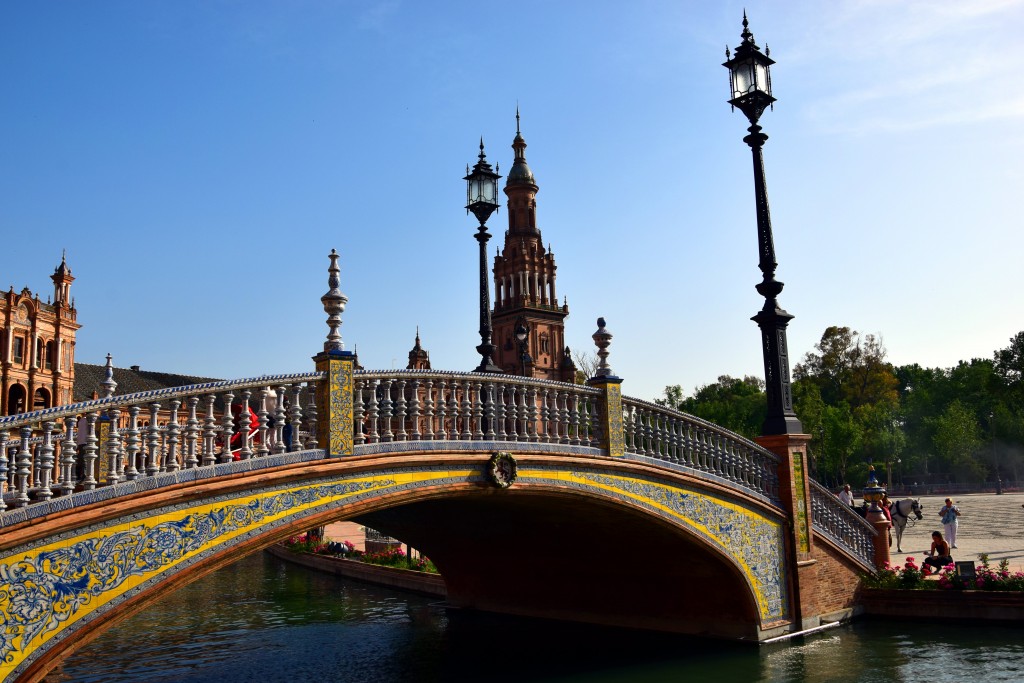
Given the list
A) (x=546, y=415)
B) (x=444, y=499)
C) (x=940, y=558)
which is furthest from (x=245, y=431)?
(x=940, y=558)

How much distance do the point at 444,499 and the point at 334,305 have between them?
189 inches

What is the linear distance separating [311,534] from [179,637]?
1883cm

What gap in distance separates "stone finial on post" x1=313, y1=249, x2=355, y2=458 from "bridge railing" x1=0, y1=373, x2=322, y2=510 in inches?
4.1

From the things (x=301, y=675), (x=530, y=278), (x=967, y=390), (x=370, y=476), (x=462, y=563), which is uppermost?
(x=530, y=278)

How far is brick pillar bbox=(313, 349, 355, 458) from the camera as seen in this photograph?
29.9 feet

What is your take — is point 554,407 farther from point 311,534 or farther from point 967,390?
point 967,390

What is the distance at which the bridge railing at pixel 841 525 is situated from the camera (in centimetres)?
1551

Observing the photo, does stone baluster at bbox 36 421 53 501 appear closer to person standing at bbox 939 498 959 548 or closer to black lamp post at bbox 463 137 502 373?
black lamp post at bbox 463 137 502 373

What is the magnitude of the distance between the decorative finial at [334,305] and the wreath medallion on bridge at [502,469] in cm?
247

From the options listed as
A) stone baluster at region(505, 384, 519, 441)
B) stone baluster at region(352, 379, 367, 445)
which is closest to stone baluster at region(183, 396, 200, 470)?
stone baluster at region(352, 379, 367, 445)

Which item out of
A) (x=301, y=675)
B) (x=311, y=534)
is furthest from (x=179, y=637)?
(x=311, y=534)

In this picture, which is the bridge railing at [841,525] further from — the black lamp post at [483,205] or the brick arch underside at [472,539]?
the black lamp post at [483,205]

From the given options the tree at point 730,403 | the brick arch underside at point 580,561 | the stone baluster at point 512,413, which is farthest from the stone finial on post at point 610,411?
the tree at point 730,403

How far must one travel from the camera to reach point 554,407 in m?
11.7
